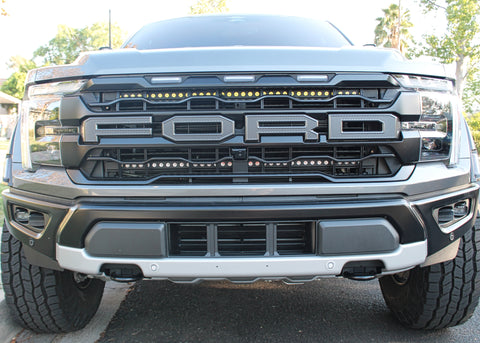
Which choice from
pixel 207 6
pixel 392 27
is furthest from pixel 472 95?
pixel 207 6

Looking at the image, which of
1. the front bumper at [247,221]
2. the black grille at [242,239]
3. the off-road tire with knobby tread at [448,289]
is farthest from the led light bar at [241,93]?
the off-road tire with knobby tread at [448,289]

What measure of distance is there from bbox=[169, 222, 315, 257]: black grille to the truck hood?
0.74 metres

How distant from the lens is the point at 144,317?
8.23ft

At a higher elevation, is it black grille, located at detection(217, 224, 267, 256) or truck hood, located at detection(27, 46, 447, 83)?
truck hood, located at detection(27, 46, 447, 83)

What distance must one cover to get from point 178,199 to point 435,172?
1241 mm

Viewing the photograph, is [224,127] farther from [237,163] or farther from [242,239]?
[242,239]

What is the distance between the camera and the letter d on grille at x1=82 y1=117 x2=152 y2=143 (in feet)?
5.64

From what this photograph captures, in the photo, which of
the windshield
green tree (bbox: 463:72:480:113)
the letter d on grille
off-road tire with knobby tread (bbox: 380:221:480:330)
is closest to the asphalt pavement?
off-road tire with knobby tread (bbox: 380:221:480:330)

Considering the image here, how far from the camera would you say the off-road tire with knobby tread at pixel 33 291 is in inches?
81.9

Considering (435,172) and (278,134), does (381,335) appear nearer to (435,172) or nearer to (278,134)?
(435,172)

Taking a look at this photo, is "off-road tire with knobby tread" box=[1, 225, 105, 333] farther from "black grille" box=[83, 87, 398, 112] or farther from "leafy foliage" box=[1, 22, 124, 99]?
"leafy foliage" box=[1, 22, 124, 99]

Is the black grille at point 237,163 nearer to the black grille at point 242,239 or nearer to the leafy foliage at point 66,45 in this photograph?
the black grille at point 242,239

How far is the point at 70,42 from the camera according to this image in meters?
47.5

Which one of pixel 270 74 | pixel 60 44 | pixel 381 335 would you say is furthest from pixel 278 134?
pixel 60 44
